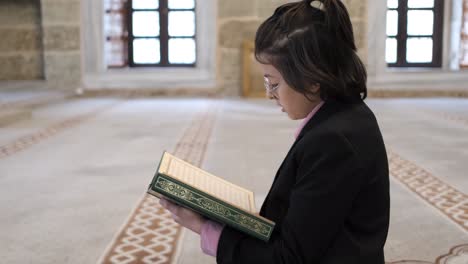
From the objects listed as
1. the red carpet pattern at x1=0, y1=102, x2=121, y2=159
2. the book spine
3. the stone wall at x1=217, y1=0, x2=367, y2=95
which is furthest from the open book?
the stone wall at x1=217, y1=0, x2=367, y2=95

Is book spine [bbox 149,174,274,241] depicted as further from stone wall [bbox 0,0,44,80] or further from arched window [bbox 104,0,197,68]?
stone wall [bbox 0,0,44,80]

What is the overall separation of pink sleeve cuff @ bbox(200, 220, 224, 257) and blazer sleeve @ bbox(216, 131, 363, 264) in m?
0.12

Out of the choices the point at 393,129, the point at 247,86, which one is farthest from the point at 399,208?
the point at 247,86

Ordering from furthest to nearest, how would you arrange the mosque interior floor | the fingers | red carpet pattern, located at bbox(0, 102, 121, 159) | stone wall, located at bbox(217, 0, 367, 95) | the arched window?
the arched window
stone wall, located at bbox(217, 0, 367, 95)
red carpet pattern, located at bbox(0, 102, 121, 159)
the mosque interior floor
the fingers

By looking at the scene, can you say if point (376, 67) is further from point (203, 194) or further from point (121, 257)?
point (203, 194)

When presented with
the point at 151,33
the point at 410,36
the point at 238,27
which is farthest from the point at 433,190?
the point at 151,33

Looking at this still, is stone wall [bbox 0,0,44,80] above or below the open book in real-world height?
above

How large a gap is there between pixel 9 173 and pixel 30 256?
1364mm

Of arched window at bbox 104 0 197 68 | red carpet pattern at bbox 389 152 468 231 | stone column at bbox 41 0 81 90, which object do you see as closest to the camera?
red carpet pattern at bbox 389 152 468 231

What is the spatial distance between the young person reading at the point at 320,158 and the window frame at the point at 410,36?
25.5 feet

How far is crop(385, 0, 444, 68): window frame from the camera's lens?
841 cm

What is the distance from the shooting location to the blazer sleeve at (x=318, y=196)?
3.20 feet

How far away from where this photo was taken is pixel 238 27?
788 cm

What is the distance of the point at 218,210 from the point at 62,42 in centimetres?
744
